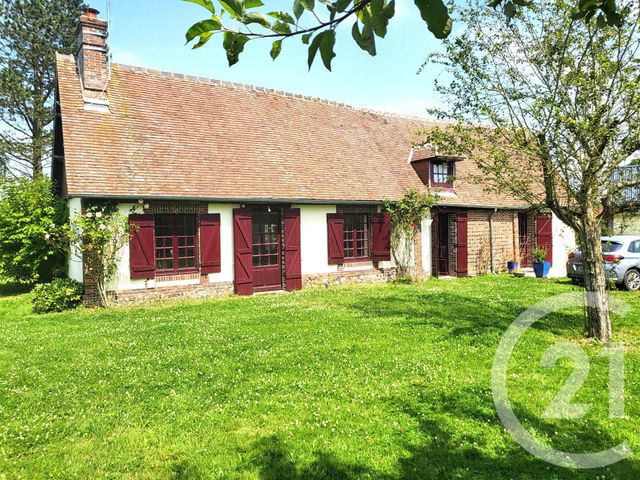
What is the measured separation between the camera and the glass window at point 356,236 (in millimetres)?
14477

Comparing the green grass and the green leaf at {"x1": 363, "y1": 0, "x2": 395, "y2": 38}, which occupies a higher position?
the green leaf at {"x1": 363, "y1": 0, "x2": 395, "y2": 38}

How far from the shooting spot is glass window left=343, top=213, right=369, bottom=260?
570 inches

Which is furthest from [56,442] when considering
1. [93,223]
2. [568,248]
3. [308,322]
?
[568,248]

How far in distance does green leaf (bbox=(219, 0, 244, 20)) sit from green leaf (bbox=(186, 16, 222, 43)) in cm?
7

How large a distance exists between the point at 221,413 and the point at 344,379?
1.52m

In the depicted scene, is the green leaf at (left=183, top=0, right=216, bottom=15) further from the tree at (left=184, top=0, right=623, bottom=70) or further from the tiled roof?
the tiled roof

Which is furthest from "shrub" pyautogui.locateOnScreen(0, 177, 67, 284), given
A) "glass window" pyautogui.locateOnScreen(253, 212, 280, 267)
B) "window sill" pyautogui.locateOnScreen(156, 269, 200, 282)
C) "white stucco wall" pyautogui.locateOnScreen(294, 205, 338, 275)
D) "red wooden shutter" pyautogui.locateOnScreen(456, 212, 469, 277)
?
"red wooden shutter" pyautogui.locateOnScreen(456, 212, 469, 277)

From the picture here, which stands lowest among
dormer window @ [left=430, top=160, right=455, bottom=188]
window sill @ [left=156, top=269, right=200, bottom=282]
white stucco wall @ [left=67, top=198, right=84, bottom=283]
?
window sill @ [left=156, top=269, right=200, bottom=282]

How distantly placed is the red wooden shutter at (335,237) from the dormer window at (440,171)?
4638 millimetres

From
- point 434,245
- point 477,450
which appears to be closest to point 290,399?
point 477,450

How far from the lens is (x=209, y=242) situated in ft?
38.5

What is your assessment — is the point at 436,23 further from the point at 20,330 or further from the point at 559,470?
the point at 20,330

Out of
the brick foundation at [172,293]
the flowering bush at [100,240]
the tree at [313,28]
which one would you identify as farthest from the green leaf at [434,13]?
the brick foundation at [172,293]

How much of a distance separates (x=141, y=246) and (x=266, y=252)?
11.9 feet
